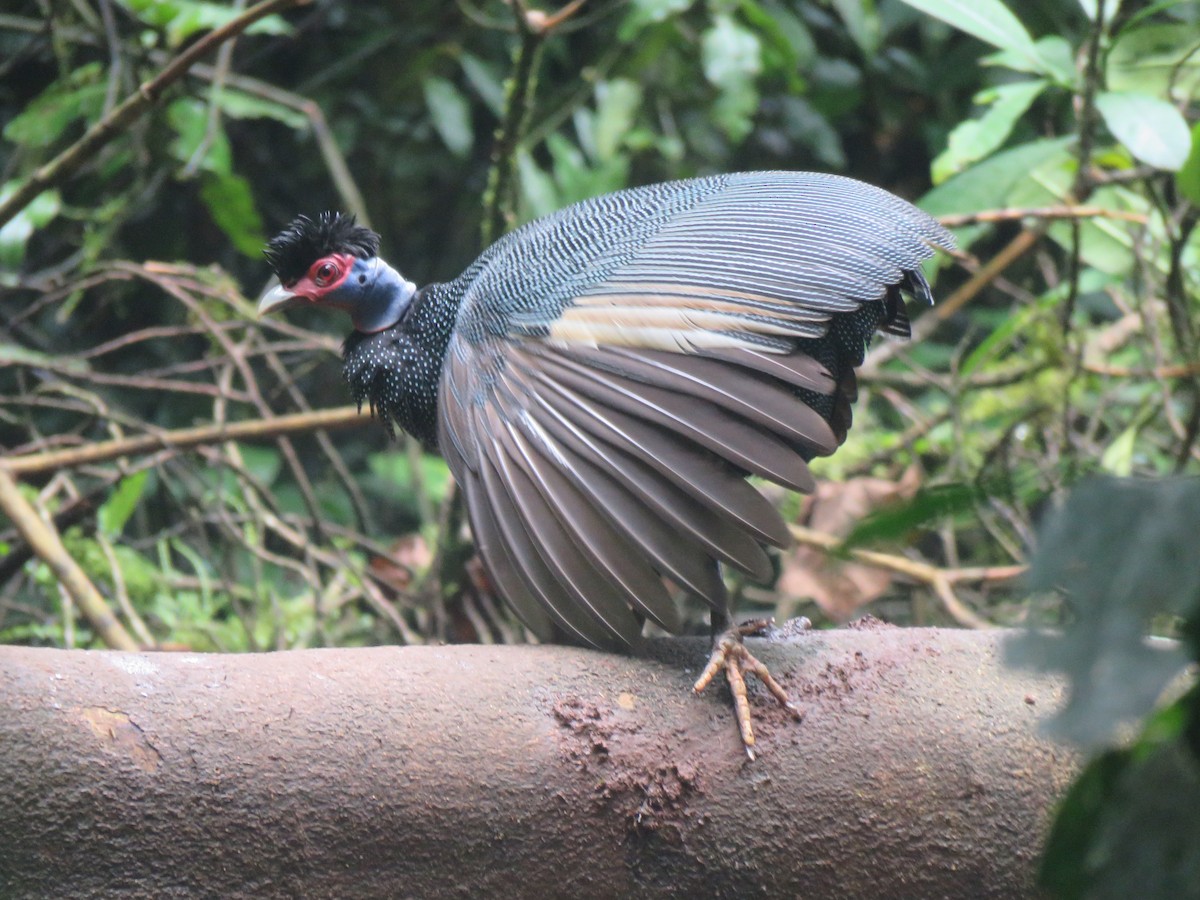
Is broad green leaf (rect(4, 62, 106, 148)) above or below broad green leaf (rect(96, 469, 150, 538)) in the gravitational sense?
above

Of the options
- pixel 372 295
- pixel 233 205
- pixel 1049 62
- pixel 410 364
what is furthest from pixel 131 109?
pixel 1049 62

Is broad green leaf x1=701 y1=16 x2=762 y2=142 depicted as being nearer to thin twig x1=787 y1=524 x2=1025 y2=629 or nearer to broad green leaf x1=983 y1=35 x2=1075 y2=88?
broad green leaf x1=983 y1=35 x2=1075 y2=88

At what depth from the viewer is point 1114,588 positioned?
0.54 metres

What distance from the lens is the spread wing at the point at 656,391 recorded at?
4.46 feet

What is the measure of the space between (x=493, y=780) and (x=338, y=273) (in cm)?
100

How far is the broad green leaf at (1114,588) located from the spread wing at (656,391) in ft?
2.54

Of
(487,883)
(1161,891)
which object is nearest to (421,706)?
(487,883)

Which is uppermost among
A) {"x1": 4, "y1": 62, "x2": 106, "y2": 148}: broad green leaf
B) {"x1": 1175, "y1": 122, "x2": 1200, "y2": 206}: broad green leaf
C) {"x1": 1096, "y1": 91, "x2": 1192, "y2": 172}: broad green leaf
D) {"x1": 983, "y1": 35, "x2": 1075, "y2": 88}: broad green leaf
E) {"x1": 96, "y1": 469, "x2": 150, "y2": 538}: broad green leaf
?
{"x1": 983, "y1": 35, "x2": 1075, "y2": 88}: broad green leaf

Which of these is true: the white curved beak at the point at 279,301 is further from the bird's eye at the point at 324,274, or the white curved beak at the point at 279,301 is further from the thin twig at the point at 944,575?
the thin twig at the point at 944,575

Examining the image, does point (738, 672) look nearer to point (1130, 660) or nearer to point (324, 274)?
point (1130, 660)

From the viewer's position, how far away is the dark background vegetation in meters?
2.55

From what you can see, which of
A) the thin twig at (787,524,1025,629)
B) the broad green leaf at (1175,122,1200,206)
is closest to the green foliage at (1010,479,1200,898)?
the broad green leaf at (1175,122,1200,206)

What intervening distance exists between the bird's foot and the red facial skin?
0.94 metres

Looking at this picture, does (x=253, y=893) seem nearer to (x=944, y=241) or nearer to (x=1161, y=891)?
(x=1161, y=891)
